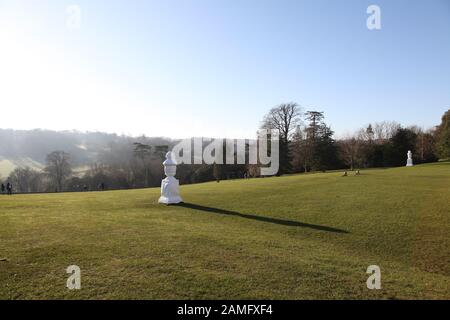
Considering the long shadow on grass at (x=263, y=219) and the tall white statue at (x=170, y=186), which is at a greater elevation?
the tall white statue at (x=170, y=186)

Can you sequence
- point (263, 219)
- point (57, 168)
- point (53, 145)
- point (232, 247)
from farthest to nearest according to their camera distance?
point (53, 145) < point (57, 168) < point (263, 219) < point (232, 247)

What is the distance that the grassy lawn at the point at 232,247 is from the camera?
7.16 meters

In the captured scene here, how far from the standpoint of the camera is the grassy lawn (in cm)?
716

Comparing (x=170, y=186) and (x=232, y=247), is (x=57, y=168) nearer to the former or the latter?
(x=170, y=186)

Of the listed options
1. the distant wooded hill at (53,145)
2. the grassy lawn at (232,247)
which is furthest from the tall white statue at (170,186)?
the distant wooded hill at (53,145)

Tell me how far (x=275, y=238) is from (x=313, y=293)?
20.1 ft

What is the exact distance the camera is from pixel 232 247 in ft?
35.1

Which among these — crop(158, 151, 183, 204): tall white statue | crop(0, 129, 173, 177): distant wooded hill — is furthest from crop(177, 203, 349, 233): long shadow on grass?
crop(0, 129, 173, 177): distant wooded hill

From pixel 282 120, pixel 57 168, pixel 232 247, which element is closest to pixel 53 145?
pixel 57 168

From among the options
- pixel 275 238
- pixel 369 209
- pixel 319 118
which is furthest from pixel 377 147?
pixel 275 238

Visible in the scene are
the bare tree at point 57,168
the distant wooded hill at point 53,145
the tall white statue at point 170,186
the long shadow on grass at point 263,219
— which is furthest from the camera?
the distant wooded hill at point 53,145

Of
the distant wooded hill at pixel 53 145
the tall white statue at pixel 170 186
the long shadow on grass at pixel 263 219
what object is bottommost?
the long shadow on grass at pixel 263 219

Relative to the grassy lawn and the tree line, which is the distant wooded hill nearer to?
the tree line

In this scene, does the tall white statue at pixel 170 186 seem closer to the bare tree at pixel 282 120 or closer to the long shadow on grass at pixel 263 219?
the long shadow on grass at pixel 263 219
